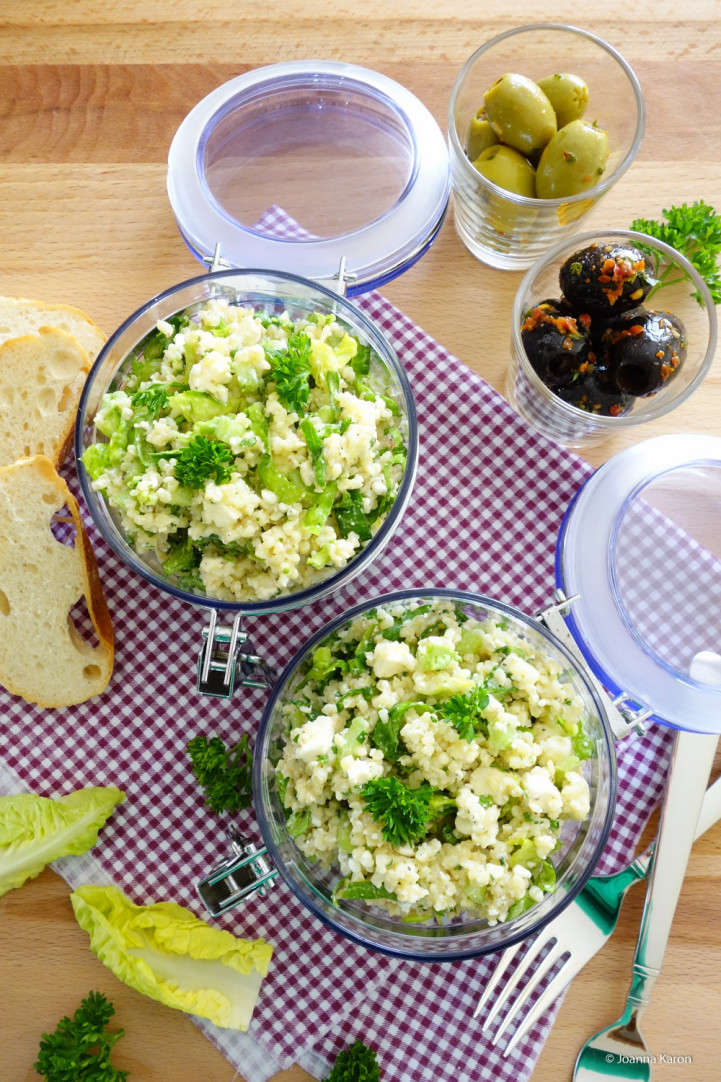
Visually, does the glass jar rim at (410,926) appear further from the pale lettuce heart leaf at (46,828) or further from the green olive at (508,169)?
the green olive at (508,169)

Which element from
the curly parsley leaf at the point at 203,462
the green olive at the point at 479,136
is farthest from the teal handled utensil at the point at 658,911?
the green olive at the point at 479,136

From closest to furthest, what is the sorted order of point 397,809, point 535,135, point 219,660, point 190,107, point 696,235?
1. point 397,809
2. point 219,660
3. point 535,135
4. point 696,235
5. point 190,107

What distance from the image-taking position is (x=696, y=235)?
6.12ft

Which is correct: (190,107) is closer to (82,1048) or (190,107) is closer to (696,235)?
(696,235)

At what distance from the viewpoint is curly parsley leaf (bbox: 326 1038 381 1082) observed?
166 centimetres

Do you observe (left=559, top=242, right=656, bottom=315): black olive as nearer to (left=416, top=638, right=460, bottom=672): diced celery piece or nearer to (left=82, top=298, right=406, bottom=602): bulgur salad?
(left=82, top=298, right=406, bottom=602): bulgur salad

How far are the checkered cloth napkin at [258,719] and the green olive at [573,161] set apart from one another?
40 cm

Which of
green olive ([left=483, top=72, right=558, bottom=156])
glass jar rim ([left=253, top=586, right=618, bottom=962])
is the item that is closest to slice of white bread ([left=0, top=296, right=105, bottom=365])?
glass jar rim ([left=253, top=586, right=618, bottom=962])

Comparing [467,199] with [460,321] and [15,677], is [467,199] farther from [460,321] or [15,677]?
[15,677]

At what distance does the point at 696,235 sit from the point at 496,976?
5.25ft

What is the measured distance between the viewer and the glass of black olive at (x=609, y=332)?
Result: 166cm

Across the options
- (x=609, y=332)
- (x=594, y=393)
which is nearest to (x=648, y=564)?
(x=594, y=393)

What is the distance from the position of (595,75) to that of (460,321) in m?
0.59

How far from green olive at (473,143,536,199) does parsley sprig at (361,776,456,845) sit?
1.20 meters
